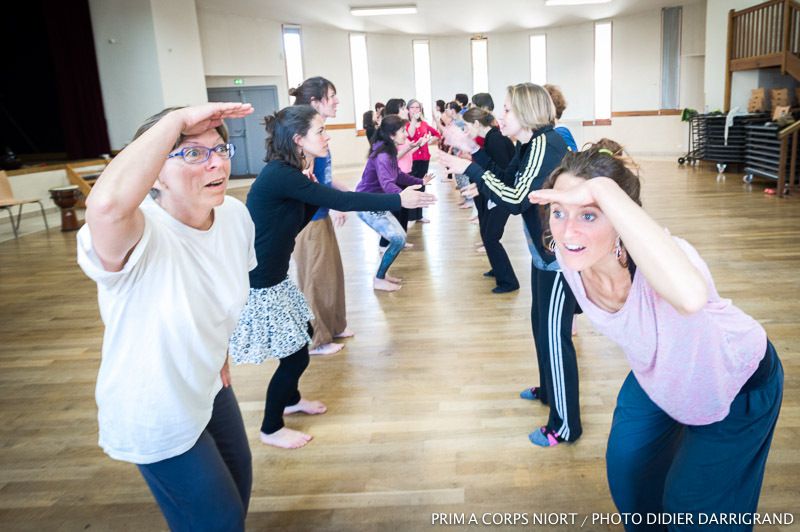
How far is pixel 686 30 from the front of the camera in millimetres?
16125

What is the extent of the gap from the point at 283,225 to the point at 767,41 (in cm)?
1164

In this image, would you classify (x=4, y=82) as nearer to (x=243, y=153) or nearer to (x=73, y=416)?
(x=243, y=153)

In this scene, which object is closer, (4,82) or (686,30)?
(4,82)

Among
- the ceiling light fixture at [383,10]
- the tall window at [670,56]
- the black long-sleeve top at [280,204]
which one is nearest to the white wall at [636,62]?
the tall window at [670,56]

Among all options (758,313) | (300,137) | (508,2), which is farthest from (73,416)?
(508,2)

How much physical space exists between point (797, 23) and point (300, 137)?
11.0m

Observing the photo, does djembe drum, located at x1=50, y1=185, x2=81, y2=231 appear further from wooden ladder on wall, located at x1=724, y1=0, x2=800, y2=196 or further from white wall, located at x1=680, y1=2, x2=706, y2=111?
white wall, located at x1=680, y1=2, x2=706, y2=111

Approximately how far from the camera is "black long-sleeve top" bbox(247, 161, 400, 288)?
2.59 metres

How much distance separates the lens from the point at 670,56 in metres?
16.6

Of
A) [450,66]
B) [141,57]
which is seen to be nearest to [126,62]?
[141,57]

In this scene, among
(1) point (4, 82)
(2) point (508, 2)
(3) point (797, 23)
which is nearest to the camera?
(3) point (797, 23)

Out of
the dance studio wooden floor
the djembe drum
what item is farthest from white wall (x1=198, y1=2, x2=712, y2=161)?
the dance studio wooden floor

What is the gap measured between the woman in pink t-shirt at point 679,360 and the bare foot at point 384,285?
144 inches

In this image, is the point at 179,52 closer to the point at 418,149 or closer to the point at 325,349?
the point at 418,149
